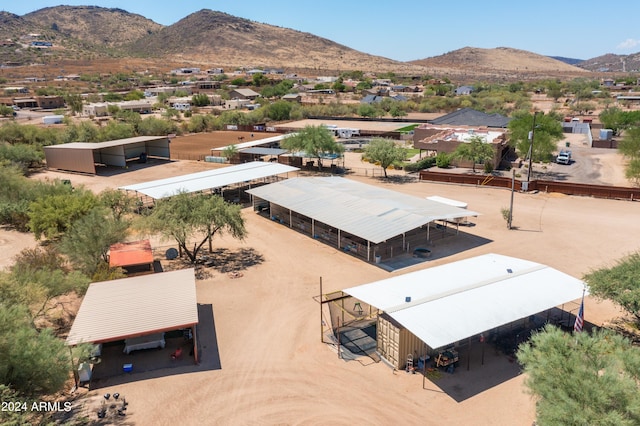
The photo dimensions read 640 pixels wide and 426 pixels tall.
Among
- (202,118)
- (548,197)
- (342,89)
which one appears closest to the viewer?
(548,197)

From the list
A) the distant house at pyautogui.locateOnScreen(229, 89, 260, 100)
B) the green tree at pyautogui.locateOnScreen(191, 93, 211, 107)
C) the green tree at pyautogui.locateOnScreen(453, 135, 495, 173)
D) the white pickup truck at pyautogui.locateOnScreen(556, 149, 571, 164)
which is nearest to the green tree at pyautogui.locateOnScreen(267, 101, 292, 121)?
the green tree at pyautogui.locateOnScreen(191, 93, 211, 107)

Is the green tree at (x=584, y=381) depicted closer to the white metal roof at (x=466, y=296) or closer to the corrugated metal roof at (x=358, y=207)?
the white metal roof at (x=466, y=296)

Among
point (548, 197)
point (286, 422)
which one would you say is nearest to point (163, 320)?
point (286, 422)

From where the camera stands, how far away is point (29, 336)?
15156 mm

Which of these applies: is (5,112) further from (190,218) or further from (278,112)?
(190,218)

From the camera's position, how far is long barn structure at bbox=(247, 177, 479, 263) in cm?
2950

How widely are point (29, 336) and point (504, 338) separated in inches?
729

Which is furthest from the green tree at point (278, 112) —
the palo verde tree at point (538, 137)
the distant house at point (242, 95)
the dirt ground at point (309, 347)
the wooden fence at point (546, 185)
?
the dirt ground at point (309, 347)

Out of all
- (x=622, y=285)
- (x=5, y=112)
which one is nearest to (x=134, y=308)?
(x=622, y=285)

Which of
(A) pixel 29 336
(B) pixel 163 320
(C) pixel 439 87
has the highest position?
(C) pixel 439 87

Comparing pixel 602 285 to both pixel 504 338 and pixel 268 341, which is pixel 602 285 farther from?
pixel 268 341

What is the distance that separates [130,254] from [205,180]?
16.7 m

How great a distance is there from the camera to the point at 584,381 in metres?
11.9

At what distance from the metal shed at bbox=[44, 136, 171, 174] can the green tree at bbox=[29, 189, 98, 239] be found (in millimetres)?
24784
